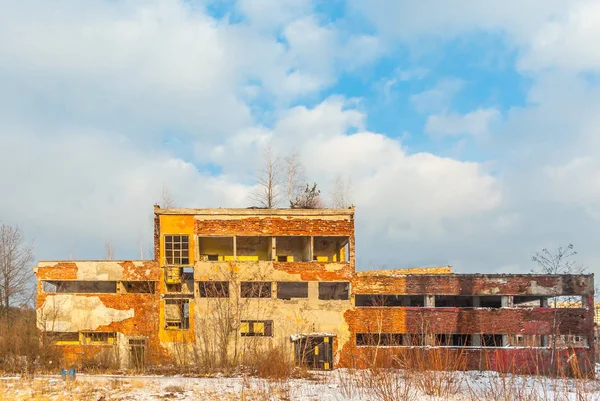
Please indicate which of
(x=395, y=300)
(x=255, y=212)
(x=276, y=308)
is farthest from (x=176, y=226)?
(x=395, y=300)

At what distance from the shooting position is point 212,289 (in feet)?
91.6

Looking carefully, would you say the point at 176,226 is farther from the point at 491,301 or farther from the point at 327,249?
the point at 491,301

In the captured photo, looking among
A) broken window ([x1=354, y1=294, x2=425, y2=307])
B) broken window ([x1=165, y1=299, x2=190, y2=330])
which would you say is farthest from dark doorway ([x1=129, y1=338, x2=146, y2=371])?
broken window ([x1=354, y1=294, x2=425, y2=307])

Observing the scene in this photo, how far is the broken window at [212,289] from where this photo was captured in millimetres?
27562

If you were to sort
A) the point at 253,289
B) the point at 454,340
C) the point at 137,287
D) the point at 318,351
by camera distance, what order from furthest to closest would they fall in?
1. the point at 454,340
2. the point at 137,287
3. the point at 318,351
4. the point at 253,289

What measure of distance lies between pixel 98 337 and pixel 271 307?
9.64 metres

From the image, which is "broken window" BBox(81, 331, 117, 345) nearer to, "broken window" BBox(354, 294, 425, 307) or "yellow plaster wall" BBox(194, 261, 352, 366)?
"yellow plaster wall" BBox(194, 261, 352, 366)

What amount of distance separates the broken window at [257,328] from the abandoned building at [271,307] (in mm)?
78

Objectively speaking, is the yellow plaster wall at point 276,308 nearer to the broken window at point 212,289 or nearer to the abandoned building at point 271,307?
the abandoned building at point 271,307

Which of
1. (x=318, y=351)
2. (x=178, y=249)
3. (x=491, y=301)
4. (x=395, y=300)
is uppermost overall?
(x=178, y=249)

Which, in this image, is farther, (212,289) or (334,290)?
(334,290)

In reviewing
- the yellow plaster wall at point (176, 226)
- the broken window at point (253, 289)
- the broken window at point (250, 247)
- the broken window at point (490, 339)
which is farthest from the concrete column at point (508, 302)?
the yellow plaster wall at point (176, 226)

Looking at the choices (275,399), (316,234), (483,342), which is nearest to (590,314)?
(483,342)

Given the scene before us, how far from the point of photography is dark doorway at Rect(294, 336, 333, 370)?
88.6 ft
